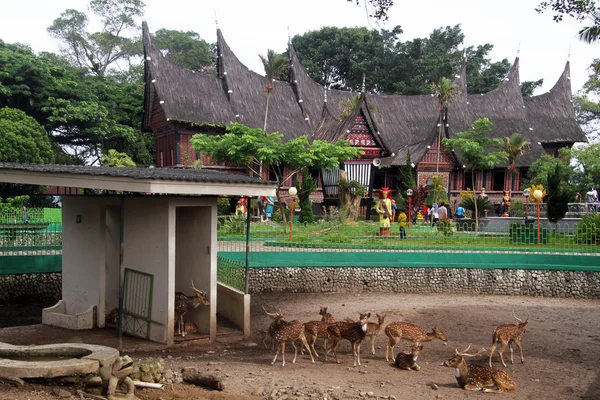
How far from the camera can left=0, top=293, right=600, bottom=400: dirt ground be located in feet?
27.0

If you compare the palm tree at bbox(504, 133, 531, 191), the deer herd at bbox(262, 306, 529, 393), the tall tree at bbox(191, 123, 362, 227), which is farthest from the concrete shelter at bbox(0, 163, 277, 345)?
the palm tree at bbox(504, 133, 531, 191)

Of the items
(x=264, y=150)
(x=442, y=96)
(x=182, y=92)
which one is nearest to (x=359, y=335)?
(x=264, y=150)

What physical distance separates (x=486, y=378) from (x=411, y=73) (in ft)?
158

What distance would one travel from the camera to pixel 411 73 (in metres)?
54.5

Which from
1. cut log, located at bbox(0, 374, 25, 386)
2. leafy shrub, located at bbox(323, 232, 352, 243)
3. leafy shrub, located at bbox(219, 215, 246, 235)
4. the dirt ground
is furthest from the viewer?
leafy shrub, located at bbox(219, 215, 246, 235)

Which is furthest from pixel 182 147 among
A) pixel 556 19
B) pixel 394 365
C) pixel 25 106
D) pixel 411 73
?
pixel 411 73

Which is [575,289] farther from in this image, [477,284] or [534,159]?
[534,159]

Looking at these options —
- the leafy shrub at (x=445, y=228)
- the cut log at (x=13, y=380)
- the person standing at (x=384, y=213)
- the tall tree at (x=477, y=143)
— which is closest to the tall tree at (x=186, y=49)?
the tall tree at (x=477, y=143)

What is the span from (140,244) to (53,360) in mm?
3231

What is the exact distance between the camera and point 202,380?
820 cm

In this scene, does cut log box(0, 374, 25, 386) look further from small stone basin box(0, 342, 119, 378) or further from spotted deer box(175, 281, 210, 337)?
spotted deer box(175, 281, 210, 337)

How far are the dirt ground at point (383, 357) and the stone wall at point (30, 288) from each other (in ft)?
11.9

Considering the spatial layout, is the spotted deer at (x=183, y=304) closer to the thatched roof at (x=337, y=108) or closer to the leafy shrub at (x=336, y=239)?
the leafy shrub at (x=336, y=239)

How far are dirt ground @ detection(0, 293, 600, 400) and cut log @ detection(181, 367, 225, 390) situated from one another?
0.44 ft
